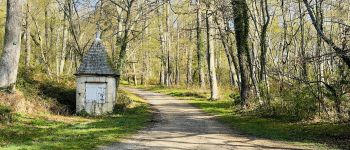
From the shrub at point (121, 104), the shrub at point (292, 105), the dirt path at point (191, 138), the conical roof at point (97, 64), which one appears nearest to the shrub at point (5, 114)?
the dirt path at point (191, 138)

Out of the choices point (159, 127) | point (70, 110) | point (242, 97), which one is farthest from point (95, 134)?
point (242, 97)

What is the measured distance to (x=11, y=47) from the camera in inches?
861

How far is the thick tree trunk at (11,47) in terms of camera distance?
21.6 meters

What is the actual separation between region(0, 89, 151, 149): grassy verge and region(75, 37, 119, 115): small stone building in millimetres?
3303

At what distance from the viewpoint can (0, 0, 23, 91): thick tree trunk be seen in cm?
2159

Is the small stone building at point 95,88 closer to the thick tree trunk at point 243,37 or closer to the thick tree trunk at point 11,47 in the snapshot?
the thick tree trunk at point 11,47

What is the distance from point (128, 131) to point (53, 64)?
41021mm

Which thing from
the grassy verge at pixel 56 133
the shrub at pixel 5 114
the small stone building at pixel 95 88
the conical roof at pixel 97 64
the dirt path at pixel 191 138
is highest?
the conical roof at pixel 97 64

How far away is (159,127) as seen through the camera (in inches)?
711

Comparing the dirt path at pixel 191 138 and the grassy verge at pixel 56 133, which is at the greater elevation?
the grassy verge at pixel 56 133

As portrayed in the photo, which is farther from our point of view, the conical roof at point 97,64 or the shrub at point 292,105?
the conical roof at point 97,64

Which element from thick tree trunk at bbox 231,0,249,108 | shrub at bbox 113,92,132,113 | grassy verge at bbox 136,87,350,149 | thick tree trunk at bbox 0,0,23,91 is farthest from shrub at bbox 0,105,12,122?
thick tree trunk at bbox 231,0,249,108

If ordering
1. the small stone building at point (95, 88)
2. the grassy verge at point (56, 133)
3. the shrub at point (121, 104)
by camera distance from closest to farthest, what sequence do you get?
the grassy verge at point (56, 133) → the small stone building at point (95, 88) → the shrub at point (121, 104)

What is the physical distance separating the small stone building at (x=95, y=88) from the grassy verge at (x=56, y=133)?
3303 millimetres
